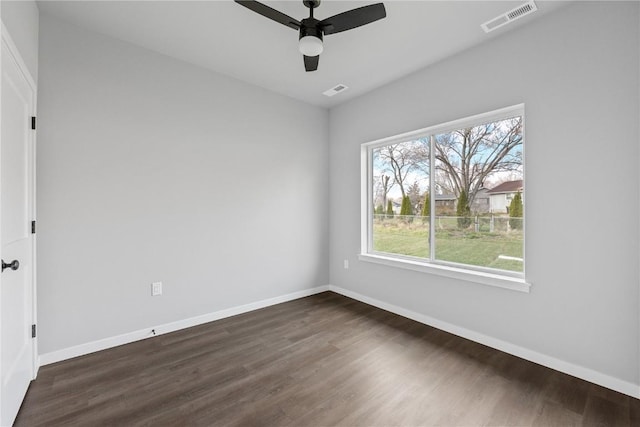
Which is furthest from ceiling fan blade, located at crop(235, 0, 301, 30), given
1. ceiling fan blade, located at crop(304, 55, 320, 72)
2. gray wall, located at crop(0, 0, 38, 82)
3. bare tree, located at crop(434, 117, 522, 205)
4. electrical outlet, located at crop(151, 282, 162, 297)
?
electrical outlet, located at crop(151, 282, 162, 297)

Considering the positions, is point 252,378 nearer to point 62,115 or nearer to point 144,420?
point 144,420

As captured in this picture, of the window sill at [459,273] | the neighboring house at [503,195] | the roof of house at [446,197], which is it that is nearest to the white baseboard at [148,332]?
the window sill at [459,273]

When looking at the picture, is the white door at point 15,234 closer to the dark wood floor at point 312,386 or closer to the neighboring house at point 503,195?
the dark wood floor at point 312,386

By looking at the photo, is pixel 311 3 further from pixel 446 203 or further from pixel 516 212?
pixel 516 212

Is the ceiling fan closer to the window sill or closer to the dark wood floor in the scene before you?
the window sill

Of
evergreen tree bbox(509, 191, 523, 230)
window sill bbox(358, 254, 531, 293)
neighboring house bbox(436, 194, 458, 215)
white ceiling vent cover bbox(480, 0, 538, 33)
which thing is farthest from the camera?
neighboring house bbox(436, 194, 458, 215)

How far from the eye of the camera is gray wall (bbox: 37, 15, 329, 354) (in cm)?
234

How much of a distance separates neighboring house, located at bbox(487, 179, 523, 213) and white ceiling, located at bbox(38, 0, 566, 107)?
132cm

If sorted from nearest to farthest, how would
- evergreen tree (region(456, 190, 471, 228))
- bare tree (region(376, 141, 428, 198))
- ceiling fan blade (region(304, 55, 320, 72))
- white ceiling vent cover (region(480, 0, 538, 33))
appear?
Result: white ceiling vent cover (region(480, 0, 538, 33)), ceiling fan blade (region(304, 55, 320, 72)), evergreen tree (region(456, 190, 471, 228)), bare tree (region(376, 141, 428, 198))

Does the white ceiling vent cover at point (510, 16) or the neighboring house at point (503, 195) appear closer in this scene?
the white ceiling vent cover at point (510, 16)

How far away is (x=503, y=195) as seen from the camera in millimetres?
2672

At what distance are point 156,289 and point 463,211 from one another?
3194mm

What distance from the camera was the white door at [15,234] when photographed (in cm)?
154

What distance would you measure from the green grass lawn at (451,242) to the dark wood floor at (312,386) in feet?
2.61
